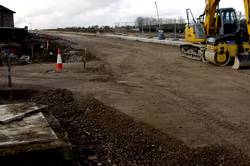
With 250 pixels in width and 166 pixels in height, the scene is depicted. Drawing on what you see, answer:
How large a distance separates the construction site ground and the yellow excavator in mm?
1053

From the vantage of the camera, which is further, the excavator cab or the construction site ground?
the excavator cab

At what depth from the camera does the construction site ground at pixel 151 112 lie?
6.87m

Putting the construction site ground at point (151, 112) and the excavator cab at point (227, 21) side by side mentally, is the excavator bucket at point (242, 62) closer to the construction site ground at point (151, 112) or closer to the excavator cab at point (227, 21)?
the construction site ground at point (151, 112)

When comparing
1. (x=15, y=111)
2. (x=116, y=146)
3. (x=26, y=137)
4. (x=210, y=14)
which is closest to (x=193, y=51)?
(x=210, y=14)

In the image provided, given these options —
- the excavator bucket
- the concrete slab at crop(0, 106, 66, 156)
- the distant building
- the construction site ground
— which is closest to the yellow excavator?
the excavator bucket

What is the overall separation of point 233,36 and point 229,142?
12458 mm

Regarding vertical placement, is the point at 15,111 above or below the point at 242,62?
below

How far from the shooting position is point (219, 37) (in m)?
18.9

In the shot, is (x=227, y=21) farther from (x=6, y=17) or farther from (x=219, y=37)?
(x=6, y=17)

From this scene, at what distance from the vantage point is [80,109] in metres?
10.3

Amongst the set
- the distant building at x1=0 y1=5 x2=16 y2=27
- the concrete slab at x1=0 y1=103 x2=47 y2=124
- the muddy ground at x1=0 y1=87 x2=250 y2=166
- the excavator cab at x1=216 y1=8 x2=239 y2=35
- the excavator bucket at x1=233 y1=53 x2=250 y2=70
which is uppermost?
the distant building at x1=0 y1=5 x2=16 y2=27

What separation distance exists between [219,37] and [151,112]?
10.5m

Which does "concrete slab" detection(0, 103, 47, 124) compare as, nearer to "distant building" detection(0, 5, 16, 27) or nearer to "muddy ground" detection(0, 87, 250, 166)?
"muddy ground" detection(0, 87, 250, 166)

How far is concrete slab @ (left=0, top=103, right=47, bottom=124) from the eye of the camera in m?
7.53
